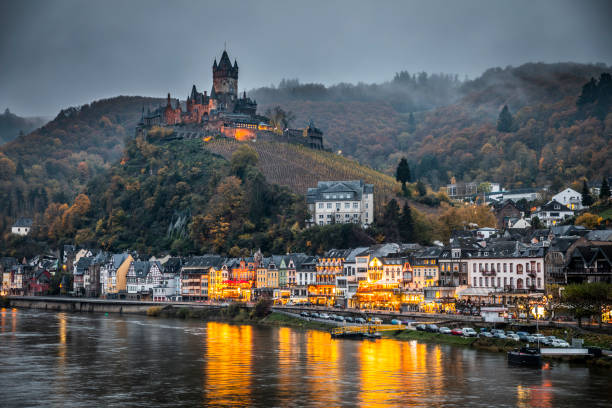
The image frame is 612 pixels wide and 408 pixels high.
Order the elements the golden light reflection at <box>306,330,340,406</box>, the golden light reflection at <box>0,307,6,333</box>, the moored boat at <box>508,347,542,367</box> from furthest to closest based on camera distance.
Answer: the golden light reflection at <box>0,307,6,333</box>
the moored boat at <box>508,347,542,367</box>
the golden light reflection at <box>306,330,340,406</box>

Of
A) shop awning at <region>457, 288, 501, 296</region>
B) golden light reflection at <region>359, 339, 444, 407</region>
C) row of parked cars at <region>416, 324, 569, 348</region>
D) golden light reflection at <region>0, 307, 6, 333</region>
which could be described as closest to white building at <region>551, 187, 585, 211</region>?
shop awning at <region>457, 288, 501, 296</region>

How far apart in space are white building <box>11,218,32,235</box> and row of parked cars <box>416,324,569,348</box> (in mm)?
139656

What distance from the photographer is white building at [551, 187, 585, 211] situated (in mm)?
134375

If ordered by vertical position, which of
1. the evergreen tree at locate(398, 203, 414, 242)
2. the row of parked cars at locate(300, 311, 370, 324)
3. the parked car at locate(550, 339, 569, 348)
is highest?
the evergreen tree at locate(398, 203, 414, 242)

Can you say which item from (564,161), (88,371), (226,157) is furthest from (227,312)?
(564,161)

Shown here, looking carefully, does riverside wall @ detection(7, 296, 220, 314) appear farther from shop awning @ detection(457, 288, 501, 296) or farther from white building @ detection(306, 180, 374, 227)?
shop awning @ detection(457, 288, 501, 296)

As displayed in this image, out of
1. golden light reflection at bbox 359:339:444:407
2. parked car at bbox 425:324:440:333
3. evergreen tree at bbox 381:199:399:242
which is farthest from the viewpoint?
evergreen tree at bbox 381:199:399:242

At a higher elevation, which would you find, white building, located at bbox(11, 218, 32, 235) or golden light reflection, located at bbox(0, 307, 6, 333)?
white building, located at bbox(11, 218, 32, 235)

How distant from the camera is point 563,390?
51.5 meters

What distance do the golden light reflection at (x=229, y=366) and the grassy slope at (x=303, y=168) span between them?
67232 millimetres

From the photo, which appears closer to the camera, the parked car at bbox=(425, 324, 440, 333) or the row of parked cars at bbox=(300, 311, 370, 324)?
the parked car at bbox=(425, 324, 440, 333)

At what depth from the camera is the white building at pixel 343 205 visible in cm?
13738

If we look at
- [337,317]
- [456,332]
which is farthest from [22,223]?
[456,332]

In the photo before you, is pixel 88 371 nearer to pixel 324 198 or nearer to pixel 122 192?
pixel 324 198
